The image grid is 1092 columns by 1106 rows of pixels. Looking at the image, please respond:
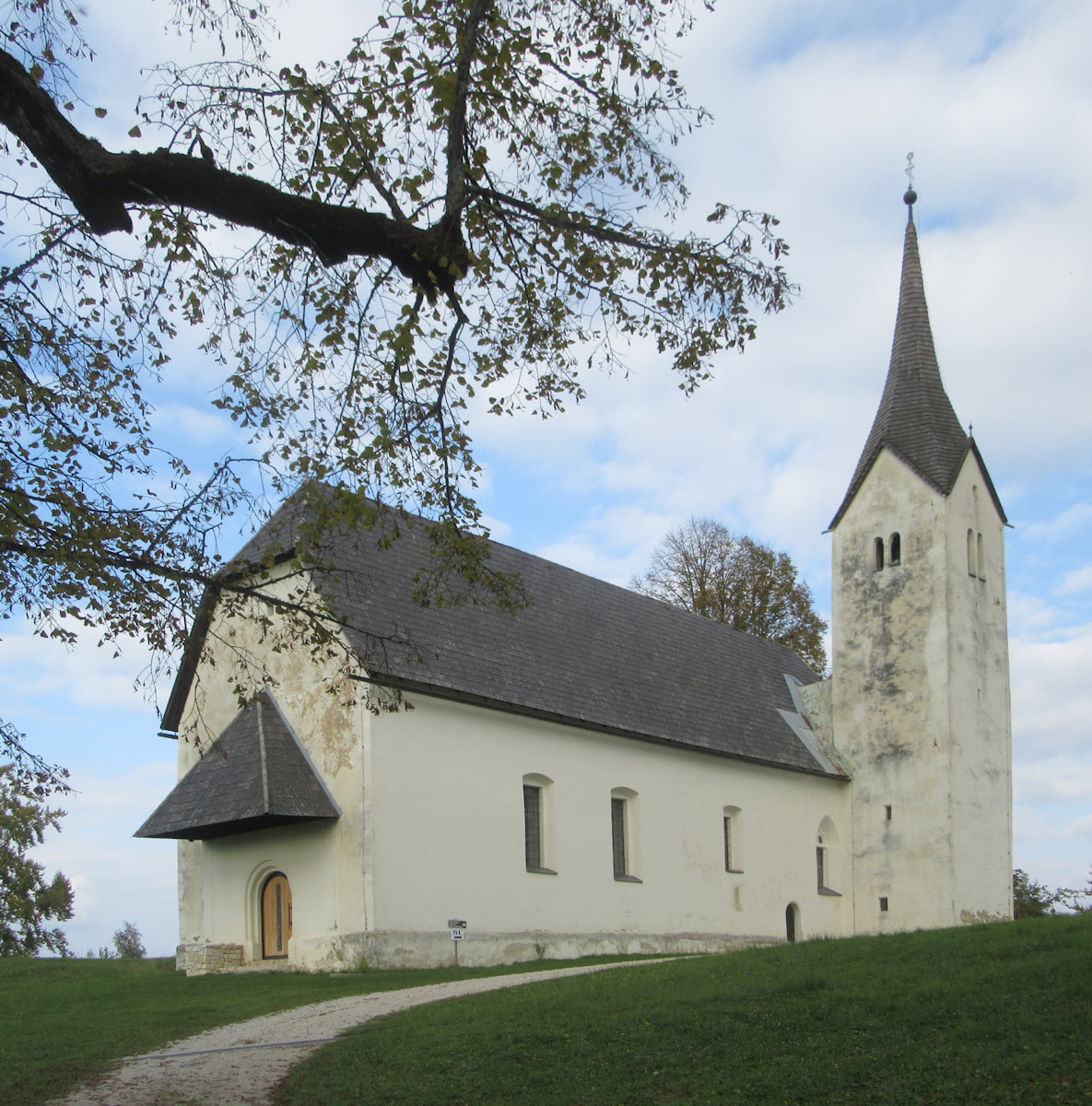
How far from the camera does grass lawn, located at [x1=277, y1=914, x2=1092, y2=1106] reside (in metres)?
8.71

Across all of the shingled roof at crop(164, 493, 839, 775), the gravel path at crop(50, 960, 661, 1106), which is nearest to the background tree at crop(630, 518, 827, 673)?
the shingled roof at crop(164, 493, 839, 775)

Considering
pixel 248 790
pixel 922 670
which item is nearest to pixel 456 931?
pixel 248 790

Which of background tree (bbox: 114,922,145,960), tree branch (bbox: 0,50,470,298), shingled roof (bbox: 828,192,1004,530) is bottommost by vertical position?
background tree (bbox: 114,922,145,960)

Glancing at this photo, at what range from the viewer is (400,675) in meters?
21.4

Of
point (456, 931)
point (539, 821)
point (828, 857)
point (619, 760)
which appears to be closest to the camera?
point (456, 931)

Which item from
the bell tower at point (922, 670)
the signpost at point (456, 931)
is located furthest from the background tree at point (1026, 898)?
the signpost at point (456, 931)

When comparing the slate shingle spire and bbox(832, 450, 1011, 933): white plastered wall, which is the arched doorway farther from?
the slate shingle spire

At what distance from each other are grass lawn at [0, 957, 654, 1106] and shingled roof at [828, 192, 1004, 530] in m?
16.5

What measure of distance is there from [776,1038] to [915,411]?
26.6 m

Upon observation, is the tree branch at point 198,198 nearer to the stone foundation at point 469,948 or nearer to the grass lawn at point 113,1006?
the grass lawn at point 113,1006

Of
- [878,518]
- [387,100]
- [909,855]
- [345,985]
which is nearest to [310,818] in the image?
[345,985]

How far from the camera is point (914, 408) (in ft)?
112

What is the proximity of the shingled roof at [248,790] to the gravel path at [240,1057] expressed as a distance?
17.2ft

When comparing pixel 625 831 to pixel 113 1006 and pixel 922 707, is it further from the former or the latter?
pixel 113 1006
